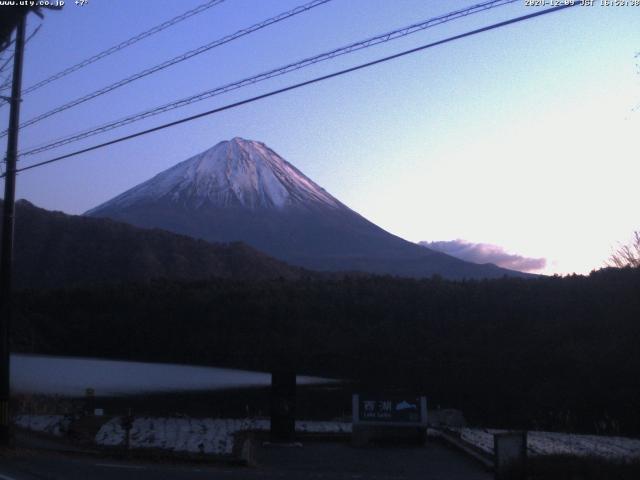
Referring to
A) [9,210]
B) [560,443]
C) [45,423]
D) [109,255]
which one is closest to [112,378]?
[45,423]

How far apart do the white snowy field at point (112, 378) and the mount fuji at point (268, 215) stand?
213ft

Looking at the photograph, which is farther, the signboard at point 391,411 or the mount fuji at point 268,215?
the mount fuji at point 268,215

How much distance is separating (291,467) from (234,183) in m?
120

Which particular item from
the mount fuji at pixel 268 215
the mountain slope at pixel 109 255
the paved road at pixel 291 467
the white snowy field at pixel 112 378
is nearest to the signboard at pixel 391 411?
the paved road at pixel 291 467

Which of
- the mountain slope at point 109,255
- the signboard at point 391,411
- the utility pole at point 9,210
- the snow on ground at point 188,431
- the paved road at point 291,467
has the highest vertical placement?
the mountain slope at point 109,255

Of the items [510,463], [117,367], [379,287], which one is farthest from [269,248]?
[510,463]

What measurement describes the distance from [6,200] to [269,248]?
93081mm

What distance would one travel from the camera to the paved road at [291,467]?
13.6m

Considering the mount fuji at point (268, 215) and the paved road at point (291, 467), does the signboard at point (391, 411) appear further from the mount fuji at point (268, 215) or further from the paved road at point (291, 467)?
the mount fuji at point (268, 215)

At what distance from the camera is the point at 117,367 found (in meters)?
37.8

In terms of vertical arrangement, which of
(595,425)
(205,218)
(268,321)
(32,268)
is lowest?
(595,425)

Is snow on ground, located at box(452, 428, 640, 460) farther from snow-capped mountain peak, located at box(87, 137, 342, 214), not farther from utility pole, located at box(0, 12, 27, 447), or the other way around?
snow-capped mountain peak, located at box(87, 137, 342, 214)

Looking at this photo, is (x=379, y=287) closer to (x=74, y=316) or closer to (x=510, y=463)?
(x=74, y=316)

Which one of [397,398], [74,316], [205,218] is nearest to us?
[397,398]
